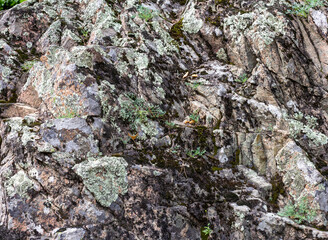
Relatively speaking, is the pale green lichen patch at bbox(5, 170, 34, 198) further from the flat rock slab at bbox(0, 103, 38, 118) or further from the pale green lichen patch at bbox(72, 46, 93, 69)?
the pale green lichen patch at bbox(72, 46, 93, 69)

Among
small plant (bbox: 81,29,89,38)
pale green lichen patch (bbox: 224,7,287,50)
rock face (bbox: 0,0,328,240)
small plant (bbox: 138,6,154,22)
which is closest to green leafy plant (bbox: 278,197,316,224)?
rock face (bbox: 0,0,328,240)

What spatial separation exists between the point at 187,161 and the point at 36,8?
21.5 ft

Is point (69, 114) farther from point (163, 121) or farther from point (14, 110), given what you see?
point (163, 121)

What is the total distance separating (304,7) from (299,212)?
5.82 meters

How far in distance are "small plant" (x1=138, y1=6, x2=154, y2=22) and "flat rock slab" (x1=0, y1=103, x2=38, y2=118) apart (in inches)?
154

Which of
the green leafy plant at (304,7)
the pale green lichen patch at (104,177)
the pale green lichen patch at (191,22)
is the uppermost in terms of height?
the green leafy plant at (304,7)

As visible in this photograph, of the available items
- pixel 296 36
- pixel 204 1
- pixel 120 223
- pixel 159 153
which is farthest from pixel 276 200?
pixel 204 1

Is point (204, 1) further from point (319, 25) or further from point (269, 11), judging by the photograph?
point (319, 25)

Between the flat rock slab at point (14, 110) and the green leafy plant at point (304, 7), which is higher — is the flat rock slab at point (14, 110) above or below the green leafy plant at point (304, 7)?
below

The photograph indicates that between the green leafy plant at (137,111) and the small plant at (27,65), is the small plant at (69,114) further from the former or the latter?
the small plant at (27,65)

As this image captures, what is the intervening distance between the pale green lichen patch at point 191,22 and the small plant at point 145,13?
1.08 meters

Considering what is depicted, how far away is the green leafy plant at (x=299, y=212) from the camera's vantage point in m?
4.82

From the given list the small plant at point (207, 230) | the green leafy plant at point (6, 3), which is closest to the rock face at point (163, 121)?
the small plant at point (207, 230)

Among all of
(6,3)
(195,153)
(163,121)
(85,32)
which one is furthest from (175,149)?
(6,3)
